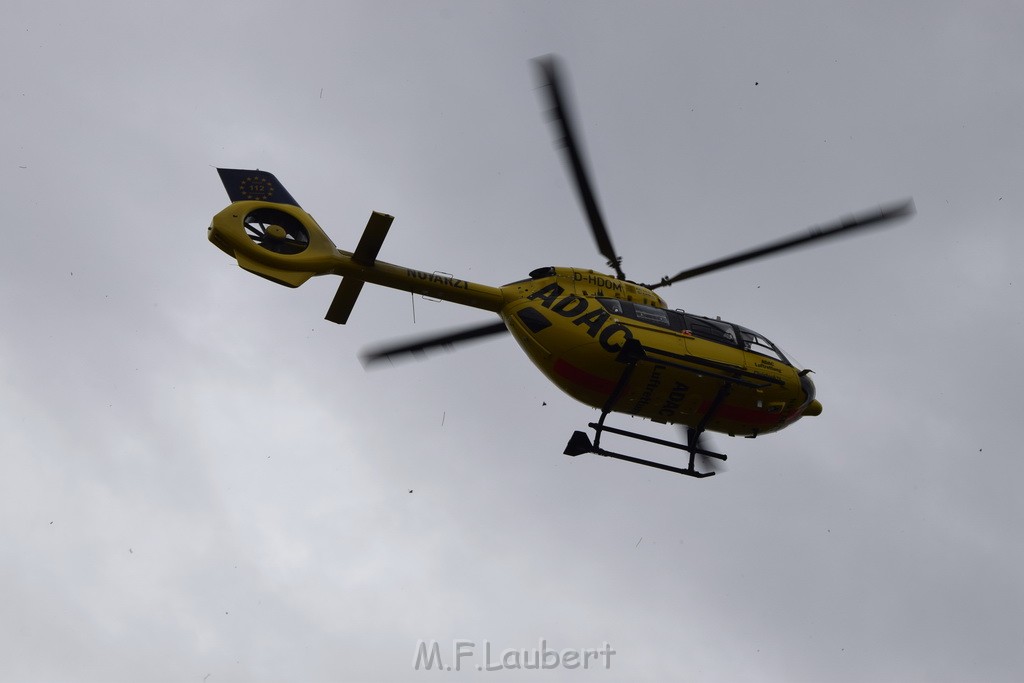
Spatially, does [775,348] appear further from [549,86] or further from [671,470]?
[549,86]

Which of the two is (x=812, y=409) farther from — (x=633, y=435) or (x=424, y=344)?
(x=424, y=344)

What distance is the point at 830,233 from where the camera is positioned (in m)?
16.9

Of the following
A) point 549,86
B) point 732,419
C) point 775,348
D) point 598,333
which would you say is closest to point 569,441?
point 598,333

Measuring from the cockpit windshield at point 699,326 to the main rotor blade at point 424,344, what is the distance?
2.26 m

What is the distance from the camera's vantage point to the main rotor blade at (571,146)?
14359mm

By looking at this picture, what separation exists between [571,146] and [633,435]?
5172 mm

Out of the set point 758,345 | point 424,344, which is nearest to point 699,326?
point 758,345

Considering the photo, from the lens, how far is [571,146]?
15.3 m

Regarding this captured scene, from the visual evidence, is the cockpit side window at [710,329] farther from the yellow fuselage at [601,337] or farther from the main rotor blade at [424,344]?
the main rotor blade at [424,344]

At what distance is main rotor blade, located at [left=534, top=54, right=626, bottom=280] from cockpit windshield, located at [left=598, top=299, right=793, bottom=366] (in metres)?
1.11

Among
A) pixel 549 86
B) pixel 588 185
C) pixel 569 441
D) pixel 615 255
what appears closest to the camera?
pixel 549 86

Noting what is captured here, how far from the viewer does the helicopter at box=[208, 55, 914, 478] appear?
16781 millimetres

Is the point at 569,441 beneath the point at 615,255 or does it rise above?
beneath

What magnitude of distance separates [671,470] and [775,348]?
3340 millimetres
